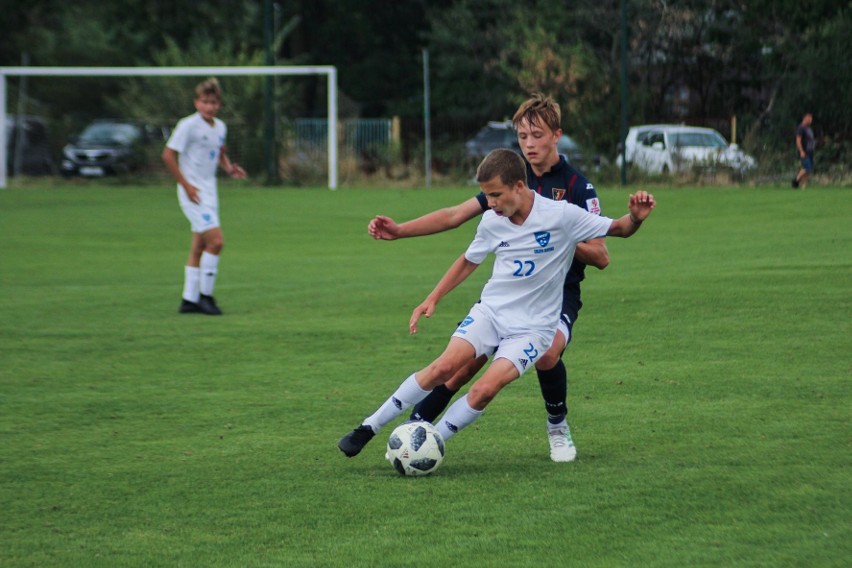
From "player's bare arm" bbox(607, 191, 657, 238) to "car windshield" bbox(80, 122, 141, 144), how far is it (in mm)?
29415

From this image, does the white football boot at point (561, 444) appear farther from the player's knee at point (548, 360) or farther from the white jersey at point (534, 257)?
the white jersey at point (534, 257)

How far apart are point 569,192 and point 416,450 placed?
1.59 m

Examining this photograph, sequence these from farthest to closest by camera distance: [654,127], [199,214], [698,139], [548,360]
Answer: [654,127]
[698,139]
[199,214]
[548,360]

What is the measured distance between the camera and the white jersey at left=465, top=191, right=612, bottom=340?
20.1 feet

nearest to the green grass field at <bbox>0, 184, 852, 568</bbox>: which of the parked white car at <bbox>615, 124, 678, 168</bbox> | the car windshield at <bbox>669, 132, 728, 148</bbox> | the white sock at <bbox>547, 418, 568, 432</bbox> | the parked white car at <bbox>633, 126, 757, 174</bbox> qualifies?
the white sock at <bbox>547, 418, 568, 432</bbox>

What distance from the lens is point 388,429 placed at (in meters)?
7.44

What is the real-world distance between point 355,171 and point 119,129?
7.21 m

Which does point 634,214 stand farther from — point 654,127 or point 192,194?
point 654,127

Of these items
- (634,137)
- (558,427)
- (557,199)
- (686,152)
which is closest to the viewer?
(558,427)

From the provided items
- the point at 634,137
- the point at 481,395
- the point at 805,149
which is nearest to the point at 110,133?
the point at 634,137

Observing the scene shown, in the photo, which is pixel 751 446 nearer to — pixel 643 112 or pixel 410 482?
pixel 410 482

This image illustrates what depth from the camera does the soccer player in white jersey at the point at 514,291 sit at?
238 inches

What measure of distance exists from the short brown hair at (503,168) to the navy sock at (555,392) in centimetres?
104

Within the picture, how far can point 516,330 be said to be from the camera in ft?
20.0
